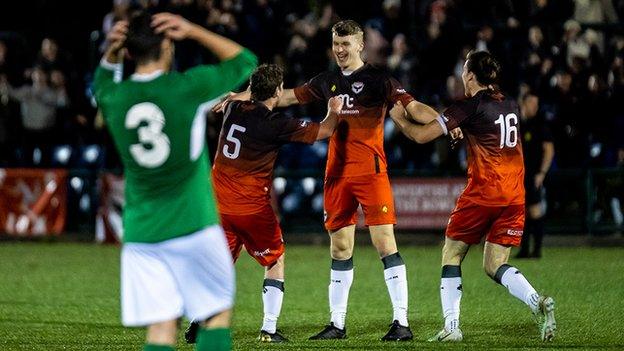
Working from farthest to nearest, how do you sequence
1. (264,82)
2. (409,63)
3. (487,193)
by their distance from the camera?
(409,63) < (487,193) < (264,82)

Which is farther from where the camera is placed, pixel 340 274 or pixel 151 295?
pixel 340 274

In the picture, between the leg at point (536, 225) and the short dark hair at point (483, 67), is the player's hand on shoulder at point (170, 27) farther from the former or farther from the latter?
the leg at point (536, 225)

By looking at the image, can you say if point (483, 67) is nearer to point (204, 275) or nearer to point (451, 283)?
point (451, 283)

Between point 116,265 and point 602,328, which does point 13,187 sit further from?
point 602,328

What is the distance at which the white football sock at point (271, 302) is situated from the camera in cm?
988

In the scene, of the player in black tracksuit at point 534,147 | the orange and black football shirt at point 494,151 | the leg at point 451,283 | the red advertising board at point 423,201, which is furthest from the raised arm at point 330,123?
the red advertising board at point 423,201

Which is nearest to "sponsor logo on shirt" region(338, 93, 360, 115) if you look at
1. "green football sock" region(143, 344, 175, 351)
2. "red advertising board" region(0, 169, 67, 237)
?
"green football sock" region(143, 344, 175, 351)

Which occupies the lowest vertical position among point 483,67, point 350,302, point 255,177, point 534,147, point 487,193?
point 350,302

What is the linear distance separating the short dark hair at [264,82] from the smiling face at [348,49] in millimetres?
598

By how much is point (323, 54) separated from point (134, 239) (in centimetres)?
1500

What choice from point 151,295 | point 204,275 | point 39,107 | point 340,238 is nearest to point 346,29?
point 340,238

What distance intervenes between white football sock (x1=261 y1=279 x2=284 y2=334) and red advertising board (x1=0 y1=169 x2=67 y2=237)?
11039mm

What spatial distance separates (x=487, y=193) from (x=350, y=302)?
3.07 metres

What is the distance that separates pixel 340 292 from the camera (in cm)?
1009
